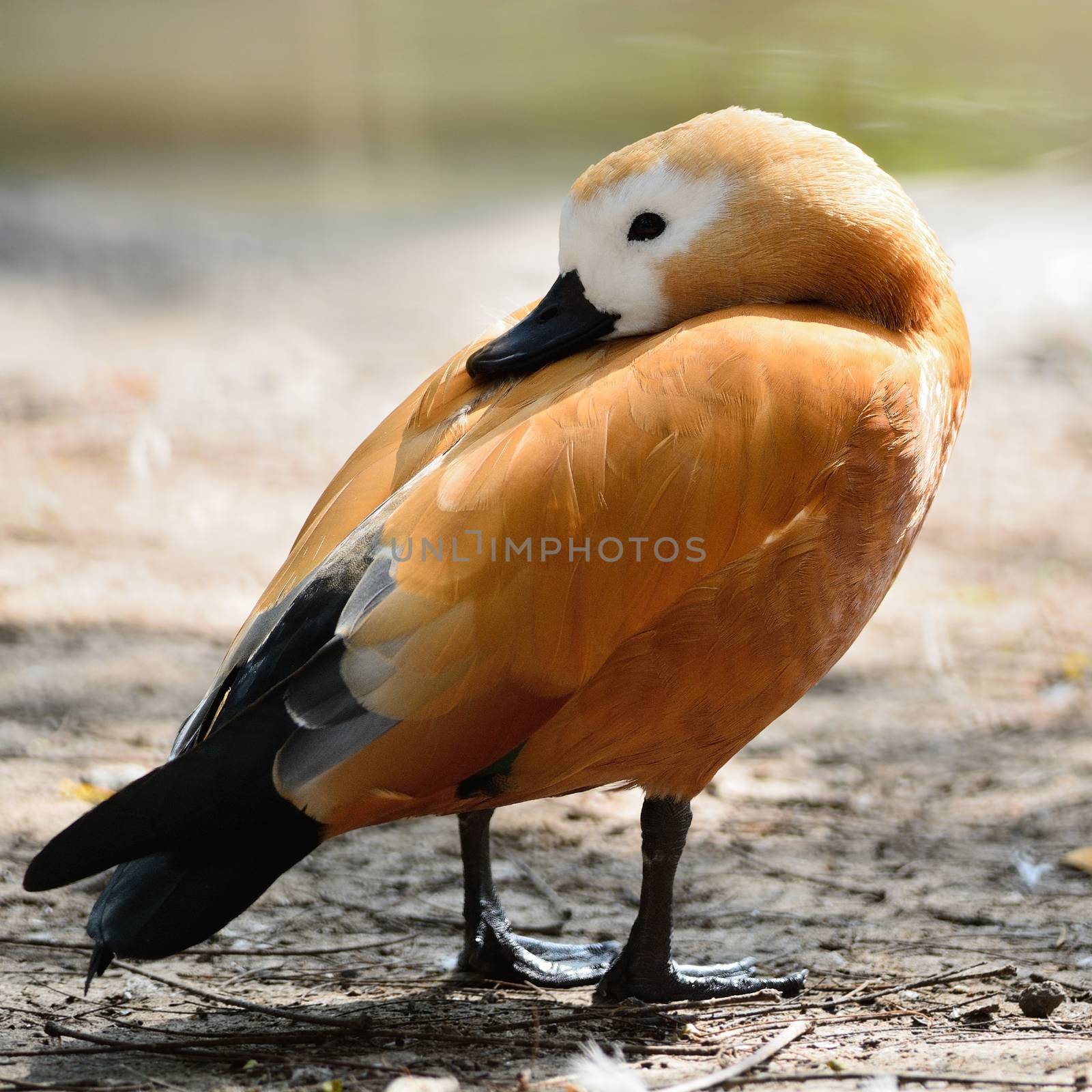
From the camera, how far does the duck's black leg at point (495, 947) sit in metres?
3.03

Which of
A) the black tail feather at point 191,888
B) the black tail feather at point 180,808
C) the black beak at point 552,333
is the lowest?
the black tail feather at point 191,888

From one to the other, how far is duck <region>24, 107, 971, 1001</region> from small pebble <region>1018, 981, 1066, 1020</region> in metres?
0.62

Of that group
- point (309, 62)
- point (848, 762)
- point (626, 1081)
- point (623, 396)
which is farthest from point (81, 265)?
point (309, 62)

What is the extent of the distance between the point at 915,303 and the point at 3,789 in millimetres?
2545

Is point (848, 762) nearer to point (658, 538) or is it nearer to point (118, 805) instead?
point (658, 538)

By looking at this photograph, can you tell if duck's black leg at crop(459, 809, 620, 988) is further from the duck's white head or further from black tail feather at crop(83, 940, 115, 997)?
the duck's white head

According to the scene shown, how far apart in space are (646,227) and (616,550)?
0.71 meters

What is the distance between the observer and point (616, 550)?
241 centimetres

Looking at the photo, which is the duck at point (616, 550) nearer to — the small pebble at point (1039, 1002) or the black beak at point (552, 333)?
the black beak at point (552, 333)

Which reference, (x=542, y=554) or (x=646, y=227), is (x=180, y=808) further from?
(x=646, y=227)

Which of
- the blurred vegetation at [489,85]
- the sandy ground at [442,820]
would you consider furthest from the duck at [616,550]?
the blurred vegetation at [489,85]

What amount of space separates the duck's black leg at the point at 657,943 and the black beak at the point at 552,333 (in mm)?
910

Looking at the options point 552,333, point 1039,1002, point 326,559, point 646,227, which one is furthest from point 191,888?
point 1039,1002

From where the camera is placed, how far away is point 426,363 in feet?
23.0
